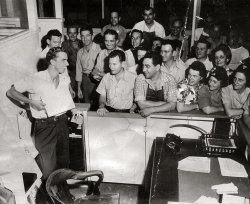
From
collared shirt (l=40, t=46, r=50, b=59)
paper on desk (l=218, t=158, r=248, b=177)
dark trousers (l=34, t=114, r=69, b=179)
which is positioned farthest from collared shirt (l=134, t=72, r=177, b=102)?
collared shirt (l=40, t=46, r=50, b=59)

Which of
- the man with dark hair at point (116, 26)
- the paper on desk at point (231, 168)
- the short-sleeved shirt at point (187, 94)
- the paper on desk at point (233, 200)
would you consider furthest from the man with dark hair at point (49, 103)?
the man with dark hair at point (116, 26)

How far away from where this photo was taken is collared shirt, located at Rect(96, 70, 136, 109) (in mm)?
3678

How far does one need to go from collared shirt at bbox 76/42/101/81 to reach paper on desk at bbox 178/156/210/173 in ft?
8.61

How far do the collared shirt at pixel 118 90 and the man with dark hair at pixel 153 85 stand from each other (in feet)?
0.61

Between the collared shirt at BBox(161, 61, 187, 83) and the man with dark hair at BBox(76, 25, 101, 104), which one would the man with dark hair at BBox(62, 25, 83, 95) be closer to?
the man with dark hair at BBox(76, 25, 101, 104)

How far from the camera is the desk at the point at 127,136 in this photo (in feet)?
10.8

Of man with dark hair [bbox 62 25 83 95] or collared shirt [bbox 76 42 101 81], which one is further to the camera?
man with dark hair [bbox 62 25 83 95]

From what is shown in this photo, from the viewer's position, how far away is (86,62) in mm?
4809

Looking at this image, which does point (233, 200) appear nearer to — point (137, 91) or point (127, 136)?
point (127, 136)

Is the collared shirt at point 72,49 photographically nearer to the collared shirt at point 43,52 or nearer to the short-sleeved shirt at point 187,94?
the collared shirt at point 43,52

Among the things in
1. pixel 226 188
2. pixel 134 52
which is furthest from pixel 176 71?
pixel 226 188

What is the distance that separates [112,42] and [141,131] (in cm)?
160

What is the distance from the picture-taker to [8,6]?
15.7 ft

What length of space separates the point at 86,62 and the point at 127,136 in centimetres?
181
